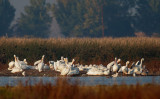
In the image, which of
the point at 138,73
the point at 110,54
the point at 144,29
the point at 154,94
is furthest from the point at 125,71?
the point at 144,29

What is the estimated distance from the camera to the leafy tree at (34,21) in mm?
105375

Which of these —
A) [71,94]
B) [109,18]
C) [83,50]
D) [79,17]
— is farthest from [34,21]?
[71,94]

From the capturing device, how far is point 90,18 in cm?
10250

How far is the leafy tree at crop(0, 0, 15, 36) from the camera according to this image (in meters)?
102

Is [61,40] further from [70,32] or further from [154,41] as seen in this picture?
[70,32]

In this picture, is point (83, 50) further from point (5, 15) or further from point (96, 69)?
point (5, 15)

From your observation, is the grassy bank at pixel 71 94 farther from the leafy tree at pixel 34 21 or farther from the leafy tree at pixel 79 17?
the leafy tree at pixel 34 21

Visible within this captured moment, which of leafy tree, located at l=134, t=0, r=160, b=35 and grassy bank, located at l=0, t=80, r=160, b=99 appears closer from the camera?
grassy bank, located at l=0, t=80, r=160, b=99

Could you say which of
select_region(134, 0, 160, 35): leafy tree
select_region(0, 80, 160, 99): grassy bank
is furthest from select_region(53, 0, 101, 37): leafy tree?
select_region(0, 80, 160, 99): grassy bank

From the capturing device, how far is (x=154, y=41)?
3847cm

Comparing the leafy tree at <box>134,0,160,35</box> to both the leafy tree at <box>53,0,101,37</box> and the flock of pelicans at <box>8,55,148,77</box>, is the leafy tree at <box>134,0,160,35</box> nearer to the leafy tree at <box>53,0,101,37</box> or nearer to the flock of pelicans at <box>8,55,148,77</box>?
the leafy tree at <box>53,0,101,37</box>

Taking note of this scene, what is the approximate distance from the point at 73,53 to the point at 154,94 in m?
25.5

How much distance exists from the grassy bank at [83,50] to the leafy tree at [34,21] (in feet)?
217

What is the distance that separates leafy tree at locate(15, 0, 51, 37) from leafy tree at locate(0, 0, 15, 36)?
2.73 meters
